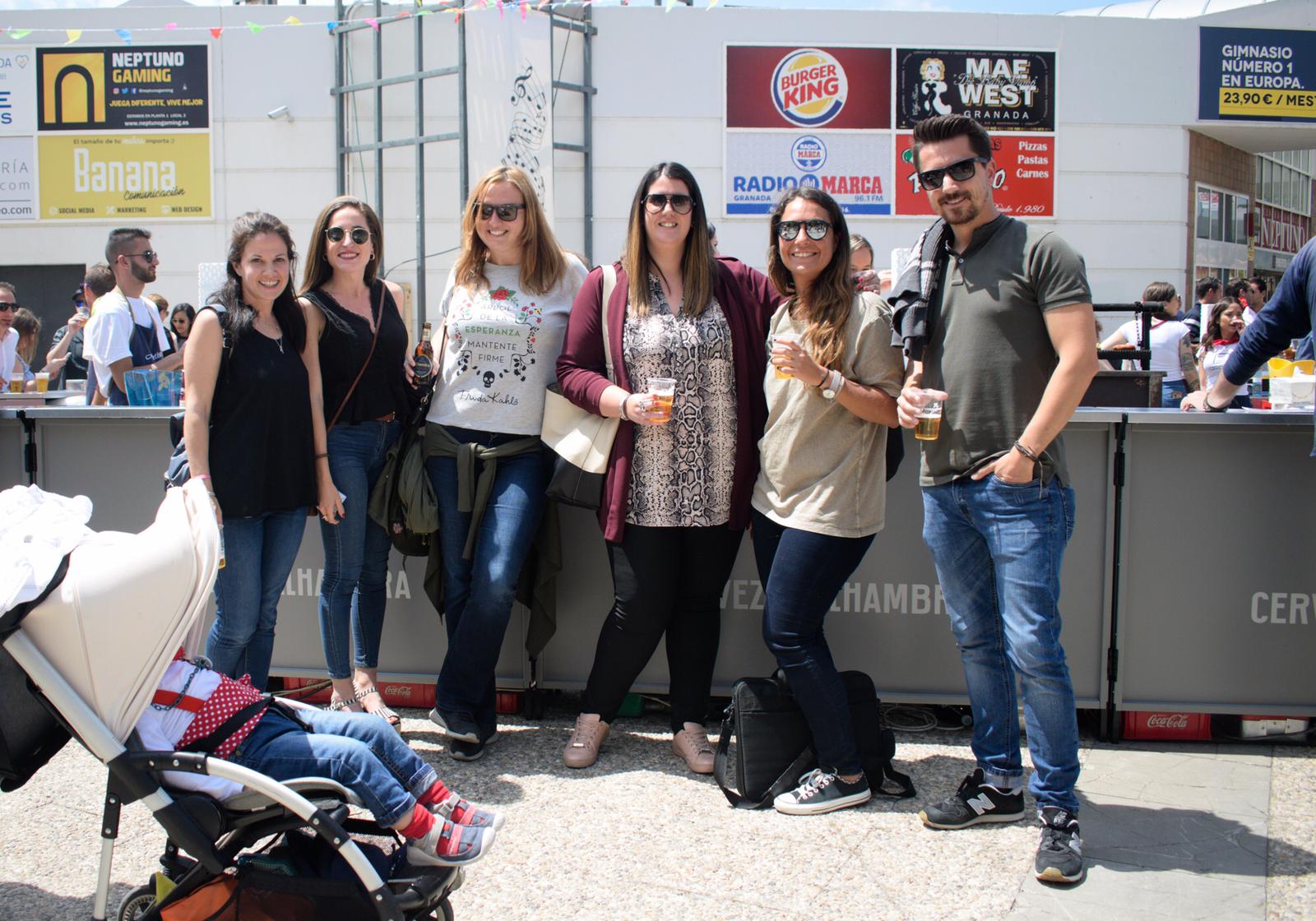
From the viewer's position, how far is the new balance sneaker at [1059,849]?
10.3ft

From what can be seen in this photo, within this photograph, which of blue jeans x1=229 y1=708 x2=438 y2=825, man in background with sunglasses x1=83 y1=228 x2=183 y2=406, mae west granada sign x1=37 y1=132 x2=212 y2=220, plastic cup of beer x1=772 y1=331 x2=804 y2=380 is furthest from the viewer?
mae west granada sign x1=37 y1=132 x2=212 y2=220

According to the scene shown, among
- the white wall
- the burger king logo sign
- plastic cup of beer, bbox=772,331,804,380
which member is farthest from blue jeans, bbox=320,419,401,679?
the burger king logo sign

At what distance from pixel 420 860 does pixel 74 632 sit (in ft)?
3.24

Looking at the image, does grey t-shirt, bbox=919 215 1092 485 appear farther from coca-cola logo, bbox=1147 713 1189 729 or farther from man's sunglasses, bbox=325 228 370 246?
man's sunglasses, bbox=325 228 370 246

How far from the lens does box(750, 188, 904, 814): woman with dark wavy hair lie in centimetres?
361

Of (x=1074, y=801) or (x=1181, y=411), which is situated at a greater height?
(x=1181, y=411)

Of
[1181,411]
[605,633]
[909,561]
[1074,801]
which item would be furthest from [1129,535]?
[605,633]

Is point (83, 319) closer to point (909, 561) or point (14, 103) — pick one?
point (14, 103)

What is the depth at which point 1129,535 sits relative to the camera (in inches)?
170

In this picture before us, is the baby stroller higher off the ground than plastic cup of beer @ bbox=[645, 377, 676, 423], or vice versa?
plastic cup of beer @ bbox=[645, 377, 676, 423]

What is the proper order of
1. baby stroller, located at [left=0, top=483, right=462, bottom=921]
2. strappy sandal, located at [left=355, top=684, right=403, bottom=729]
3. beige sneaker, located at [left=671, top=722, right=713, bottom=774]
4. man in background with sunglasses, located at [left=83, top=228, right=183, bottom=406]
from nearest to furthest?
baby stroller, located at [left=0, top=483, right=462, bottom=921] → beige sneaker, located at [left=671, top=722, right=713, bottom=774] → strappy sandal, located at [left=355, top=684, right=403, bottom=729] → man in background with sunglasses, located at [left=83, top=228, right=183, bottom=406]

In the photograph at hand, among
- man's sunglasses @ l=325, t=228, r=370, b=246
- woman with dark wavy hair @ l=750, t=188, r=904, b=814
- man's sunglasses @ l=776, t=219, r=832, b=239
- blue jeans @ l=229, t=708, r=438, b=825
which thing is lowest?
blue jeans @ l=229, t=708, r=438, b=825

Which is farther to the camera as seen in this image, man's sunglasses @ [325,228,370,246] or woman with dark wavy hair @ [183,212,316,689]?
man's sunglasses @ [325,228,370,246]

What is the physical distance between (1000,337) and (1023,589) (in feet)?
2.50
